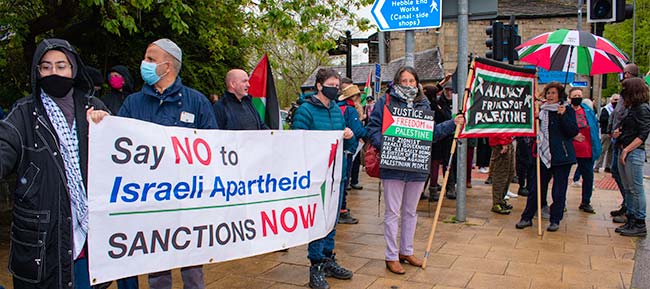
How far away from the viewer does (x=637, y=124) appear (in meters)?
6.31

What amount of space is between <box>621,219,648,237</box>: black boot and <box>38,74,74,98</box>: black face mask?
6453mm

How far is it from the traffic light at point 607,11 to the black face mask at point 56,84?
976 cm

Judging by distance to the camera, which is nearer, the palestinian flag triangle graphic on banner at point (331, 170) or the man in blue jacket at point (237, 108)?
the palestinian flag triangle graphic on banner at point (331, 170)

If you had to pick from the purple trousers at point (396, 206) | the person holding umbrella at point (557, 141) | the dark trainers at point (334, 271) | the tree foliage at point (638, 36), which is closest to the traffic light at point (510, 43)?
the person holding umbrella at point (557, 141)

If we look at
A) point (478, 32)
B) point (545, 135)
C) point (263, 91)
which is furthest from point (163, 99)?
point (478, 32)

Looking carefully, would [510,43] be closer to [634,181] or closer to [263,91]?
[634,181]

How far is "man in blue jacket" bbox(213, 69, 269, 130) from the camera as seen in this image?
16.4 feet

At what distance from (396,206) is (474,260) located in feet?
3.80

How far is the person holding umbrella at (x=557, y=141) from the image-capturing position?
662 centimetres

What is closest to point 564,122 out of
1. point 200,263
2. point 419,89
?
point 419,89

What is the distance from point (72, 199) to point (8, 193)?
19.0ft

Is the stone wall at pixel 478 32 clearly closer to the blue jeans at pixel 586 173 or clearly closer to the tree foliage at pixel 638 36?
the tree foliage at pixel 638 36

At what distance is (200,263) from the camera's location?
11.4 ft

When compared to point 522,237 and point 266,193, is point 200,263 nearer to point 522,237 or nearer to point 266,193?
point 266,193
